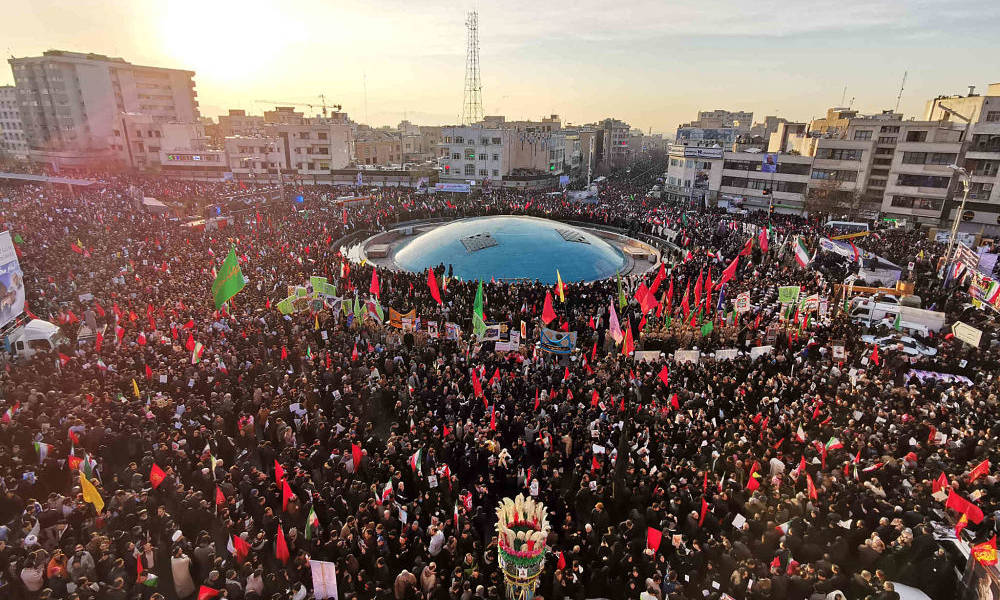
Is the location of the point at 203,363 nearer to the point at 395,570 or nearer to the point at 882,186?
the point at 395,570

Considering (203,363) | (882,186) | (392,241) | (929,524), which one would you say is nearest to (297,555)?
(203,363)

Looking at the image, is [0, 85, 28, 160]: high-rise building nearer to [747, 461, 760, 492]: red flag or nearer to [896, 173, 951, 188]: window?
[747, 461, 760, 492]: red flag

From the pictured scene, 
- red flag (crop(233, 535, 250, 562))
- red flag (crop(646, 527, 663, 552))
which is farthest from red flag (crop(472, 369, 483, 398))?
red flag (crop(233, 535, 250, 562))

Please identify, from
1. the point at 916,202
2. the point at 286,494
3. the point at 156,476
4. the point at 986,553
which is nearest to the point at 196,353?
the point at 156,476

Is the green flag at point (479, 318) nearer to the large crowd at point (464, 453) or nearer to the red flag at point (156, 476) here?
the large crowd at point (464, 453)

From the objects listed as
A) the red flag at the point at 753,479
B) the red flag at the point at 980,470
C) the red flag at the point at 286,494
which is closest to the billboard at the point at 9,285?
the red flag at the point at 286,494
